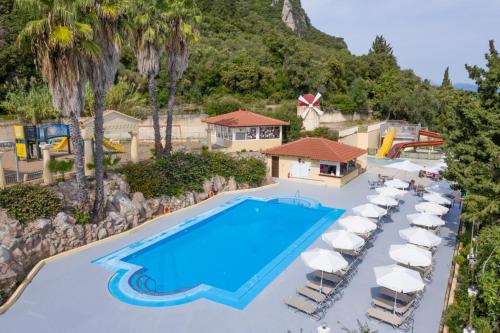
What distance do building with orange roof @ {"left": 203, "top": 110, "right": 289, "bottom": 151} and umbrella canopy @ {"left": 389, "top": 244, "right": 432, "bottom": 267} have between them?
22.1 m

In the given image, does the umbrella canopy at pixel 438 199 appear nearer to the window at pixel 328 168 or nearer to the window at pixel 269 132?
the window at pixel 328 168

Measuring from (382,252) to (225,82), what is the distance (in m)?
Result: 40.7

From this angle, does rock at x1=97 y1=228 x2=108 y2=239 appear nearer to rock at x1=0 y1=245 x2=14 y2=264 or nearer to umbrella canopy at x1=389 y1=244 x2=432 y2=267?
rock at x1=0 y1=245 x2=14 y2=264

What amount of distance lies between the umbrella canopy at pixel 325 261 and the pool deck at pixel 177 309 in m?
1.23

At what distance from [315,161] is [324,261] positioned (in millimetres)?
17759

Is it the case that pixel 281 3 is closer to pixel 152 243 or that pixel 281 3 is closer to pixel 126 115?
pixel 126 115

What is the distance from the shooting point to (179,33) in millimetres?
25344

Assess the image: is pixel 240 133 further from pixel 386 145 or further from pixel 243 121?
pixel 386 145

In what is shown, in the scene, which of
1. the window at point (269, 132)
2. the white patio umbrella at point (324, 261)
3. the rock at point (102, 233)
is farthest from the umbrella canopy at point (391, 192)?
the rock at point (102, 233)

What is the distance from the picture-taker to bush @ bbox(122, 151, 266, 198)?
75.7ft

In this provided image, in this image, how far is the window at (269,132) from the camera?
3691 cm

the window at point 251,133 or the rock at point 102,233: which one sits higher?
the window at point 251,133

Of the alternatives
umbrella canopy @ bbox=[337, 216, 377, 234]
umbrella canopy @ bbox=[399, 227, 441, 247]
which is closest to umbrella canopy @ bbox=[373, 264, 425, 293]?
umbrella canopy @ bbox=[399, 227, 441, 247]

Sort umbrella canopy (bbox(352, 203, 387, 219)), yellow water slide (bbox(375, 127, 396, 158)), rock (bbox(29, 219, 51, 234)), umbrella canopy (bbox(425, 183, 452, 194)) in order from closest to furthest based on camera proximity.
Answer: rock (bbox(29, 219, 51, 234)) < umbrella canopy (bbox(352, 203, 387, 219)) < umbrella canopy (bbox(425, 183, 452, 194)) < yellow water slide (bbox(375, 127, 396, 158))
